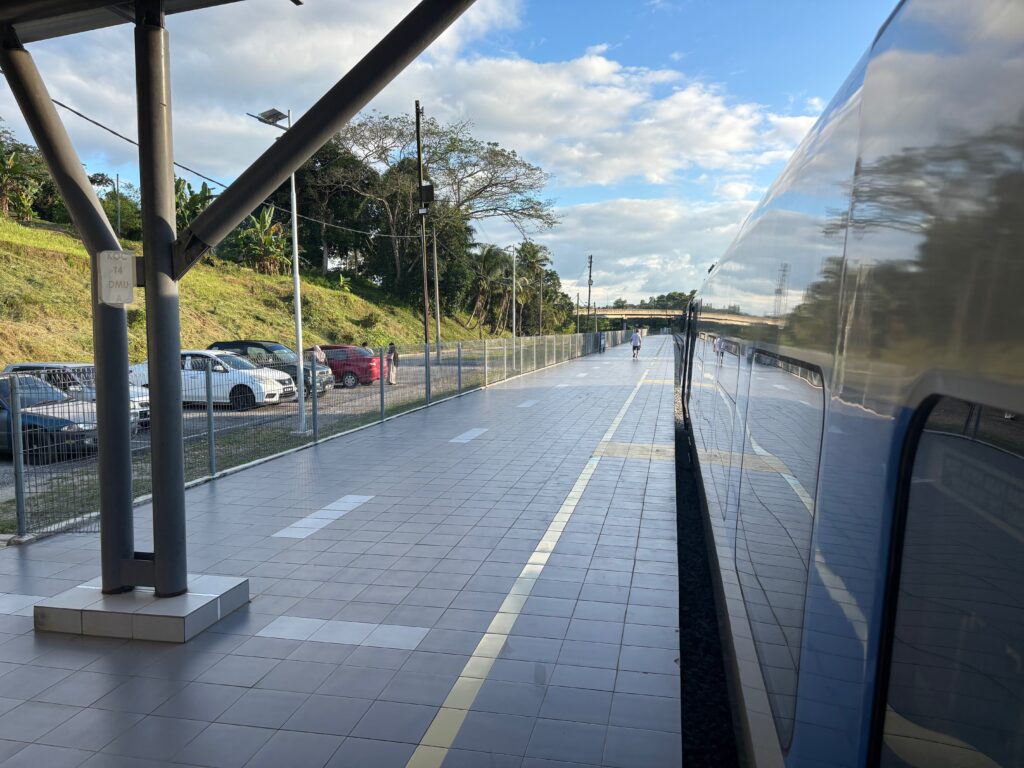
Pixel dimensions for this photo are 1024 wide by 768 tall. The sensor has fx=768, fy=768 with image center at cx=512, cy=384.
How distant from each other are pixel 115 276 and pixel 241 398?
5705 millimetres

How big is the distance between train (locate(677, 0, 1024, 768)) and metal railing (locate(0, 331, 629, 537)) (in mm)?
6619

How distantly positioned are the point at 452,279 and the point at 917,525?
53.7m

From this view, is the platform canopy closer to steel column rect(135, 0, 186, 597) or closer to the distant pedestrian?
steel column rect(135, 0, 186, 597)

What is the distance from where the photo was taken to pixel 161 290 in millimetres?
4926

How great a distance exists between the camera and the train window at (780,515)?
7.51ft

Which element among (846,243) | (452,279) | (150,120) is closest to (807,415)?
(846,243)

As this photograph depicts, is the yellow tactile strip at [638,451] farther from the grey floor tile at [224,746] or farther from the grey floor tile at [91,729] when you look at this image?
the grey floor tile at [91,729]

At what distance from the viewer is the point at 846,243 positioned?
1979 mm

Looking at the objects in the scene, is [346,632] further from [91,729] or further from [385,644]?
[91,729]

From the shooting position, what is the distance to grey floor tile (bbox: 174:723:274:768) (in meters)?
3.52

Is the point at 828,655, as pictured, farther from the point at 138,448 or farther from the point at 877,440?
the point at 138,448

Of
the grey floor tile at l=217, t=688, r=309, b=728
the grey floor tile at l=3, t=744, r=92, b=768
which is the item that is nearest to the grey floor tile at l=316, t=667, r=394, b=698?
the grey floor tile at l=217, t=688, r=309, b=728

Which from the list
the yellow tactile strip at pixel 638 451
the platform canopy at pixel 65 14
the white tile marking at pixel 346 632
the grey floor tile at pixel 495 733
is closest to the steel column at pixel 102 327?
the platform canopy at pixel 65 14

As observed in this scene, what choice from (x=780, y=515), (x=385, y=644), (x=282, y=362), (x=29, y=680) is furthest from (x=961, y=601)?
(x=282, y=362)
